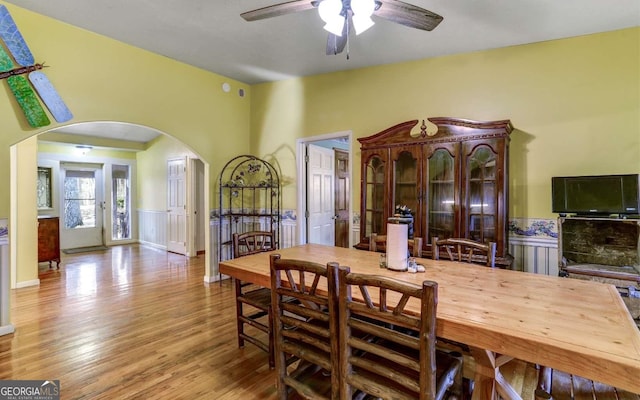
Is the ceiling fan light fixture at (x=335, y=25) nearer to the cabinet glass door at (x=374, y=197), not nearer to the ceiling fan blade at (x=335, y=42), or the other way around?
the ceiling fan blade at (x=335, y=42)

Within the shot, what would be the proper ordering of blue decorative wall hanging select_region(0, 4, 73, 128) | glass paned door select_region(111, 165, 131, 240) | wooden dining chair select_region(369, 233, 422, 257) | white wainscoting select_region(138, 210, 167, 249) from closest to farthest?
wooden dining chair select_region(369, 233, 422, 257) < blue decorative wall hanging select_region(0, 4, 73, 128) < white wainscoting select_region(138, 210, 167, 249) < glass paned door select_region(111, 165, 131, 240)

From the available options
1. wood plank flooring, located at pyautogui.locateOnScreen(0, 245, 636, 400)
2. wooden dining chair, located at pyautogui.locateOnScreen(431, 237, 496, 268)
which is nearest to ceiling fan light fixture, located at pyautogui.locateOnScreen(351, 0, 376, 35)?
wooden dining chair, located at pyautogui.locateOnScreen(431, 237, 496, 268)

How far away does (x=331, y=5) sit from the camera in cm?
175

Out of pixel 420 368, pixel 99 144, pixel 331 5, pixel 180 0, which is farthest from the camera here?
pixel 99 144

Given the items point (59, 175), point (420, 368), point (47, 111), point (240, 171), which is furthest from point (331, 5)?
point (59, 175)

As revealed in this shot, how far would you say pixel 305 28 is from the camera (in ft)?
9.78

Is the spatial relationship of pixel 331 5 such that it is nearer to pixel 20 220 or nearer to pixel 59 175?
pixel 20 220

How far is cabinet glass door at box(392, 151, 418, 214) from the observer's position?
333 centimetres

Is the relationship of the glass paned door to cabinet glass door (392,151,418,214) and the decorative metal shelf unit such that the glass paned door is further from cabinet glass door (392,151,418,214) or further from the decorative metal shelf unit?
cabinet glass door (392,151,418,214)

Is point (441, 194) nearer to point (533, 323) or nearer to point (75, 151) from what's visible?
point (533, 323)

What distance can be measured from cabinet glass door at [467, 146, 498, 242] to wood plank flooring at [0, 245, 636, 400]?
113cm

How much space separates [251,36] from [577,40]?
3.09 metres

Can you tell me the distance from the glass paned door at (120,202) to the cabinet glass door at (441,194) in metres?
7.33

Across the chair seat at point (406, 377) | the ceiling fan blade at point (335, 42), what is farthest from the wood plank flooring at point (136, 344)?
the ceiling fan blade at point (335, 42)
